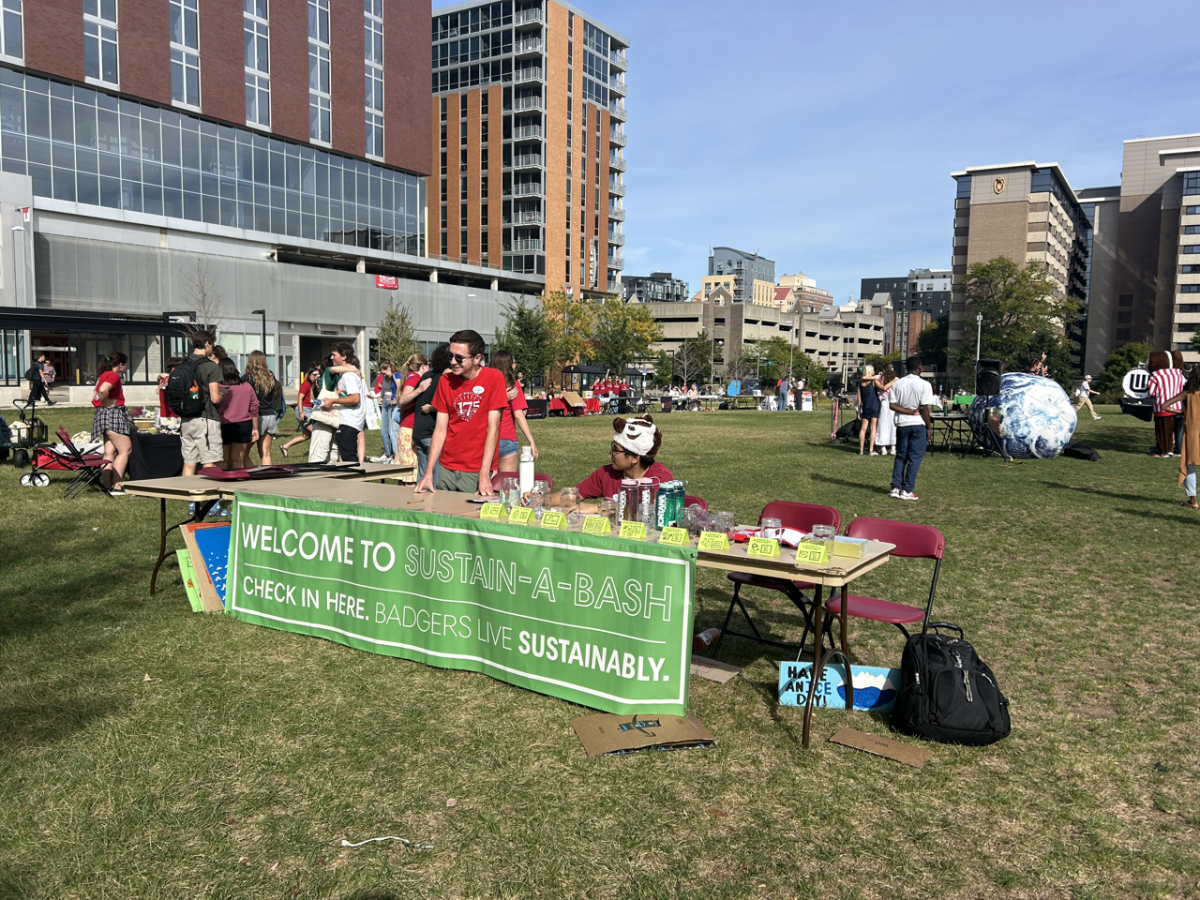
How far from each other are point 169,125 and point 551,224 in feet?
117

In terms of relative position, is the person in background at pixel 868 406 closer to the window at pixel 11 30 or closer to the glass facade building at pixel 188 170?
the glass facade building at pixel 188 170

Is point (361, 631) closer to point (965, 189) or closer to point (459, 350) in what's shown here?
point (459, 350)

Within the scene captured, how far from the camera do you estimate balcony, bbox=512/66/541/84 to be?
71.2 metres

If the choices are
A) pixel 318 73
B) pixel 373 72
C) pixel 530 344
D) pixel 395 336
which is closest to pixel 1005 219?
pixel 530 344

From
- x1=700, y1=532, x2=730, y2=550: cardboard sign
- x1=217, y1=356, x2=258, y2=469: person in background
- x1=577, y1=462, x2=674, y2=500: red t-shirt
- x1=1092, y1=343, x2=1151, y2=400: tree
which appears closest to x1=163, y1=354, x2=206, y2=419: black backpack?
x1=217, y1=356, x2=258, y2=469: person in background

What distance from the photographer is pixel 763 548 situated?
3908 mm

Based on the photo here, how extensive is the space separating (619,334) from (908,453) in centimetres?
4640

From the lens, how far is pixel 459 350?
18.5 ft

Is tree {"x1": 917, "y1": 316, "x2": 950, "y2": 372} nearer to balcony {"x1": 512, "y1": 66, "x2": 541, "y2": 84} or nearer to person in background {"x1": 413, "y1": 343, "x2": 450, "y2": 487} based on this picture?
balcony {"x1": 512, "y1": 66, "x2": 541, "y2": 84}

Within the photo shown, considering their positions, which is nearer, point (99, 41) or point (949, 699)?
point (949, 699)

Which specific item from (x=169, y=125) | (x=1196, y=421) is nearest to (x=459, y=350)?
(x=1196, y=421)

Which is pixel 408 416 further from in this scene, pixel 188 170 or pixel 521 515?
pixel 188 170

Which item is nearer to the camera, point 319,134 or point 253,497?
point 253,497

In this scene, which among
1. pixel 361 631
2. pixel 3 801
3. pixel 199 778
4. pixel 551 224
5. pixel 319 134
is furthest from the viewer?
pixel 551 224
